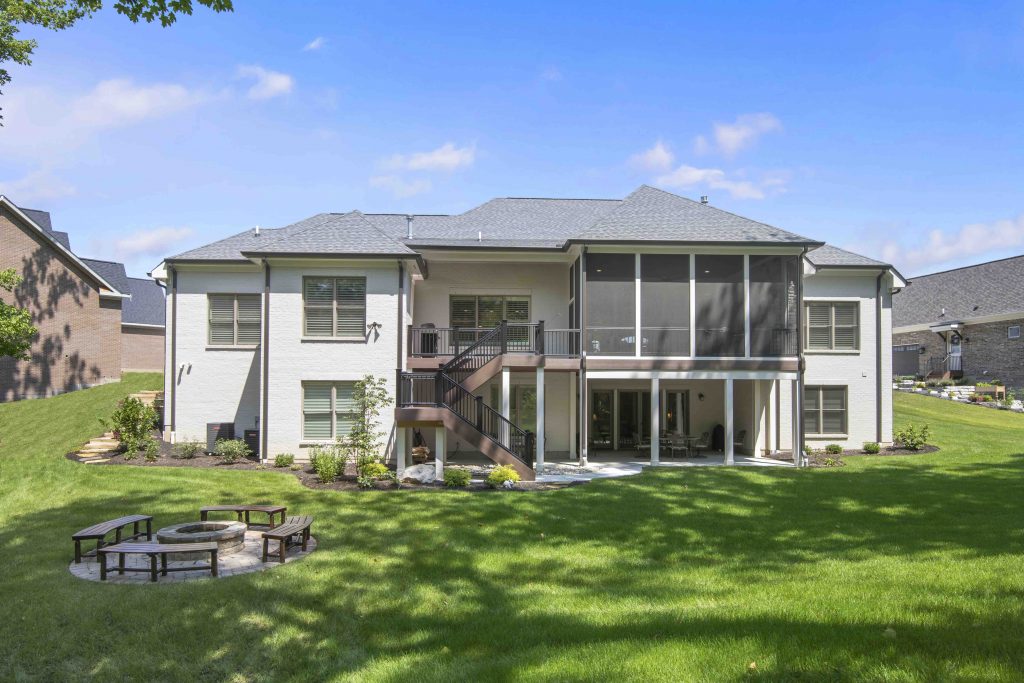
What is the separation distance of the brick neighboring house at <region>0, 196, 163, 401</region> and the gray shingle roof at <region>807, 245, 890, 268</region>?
29.6 metres

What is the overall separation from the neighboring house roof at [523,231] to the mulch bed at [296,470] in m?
5.75

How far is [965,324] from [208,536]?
41.5m

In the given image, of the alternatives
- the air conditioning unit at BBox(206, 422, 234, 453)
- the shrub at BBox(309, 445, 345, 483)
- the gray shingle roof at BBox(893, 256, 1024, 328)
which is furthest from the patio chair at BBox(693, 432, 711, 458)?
the gray shingle roof at BBox(893, 256, 1024, 328)

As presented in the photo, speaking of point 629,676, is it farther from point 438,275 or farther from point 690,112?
point 438,275

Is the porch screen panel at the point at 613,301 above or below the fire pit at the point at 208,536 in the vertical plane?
above

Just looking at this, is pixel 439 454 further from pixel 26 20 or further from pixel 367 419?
pixel 26 20

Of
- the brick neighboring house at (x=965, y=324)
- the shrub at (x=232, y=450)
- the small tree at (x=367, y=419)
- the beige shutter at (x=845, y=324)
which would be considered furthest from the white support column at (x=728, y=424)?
the brick neighboring house at (x=965, y=324)

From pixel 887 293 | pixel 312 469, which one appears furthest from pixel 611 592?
pixel 887 293

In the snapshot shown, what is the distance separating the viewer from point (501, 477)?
1384 centimetres

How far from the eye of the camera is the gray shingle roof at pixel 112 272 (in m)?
29.8

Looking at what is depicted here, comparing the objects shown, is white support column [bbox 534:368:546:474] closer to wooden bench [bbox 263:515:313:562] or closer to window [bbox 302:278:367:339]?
window [bbox 302:278:367:339]

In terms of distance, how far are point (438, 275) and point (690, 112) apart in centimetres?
918

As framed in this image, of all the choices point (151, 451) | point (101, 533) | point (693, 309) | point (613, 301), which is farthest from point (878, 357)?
point (151, 451)

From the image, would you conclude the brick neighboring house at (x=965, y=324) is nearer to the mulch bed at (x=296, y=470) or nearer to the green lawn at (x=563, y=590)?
the green lawn at (x=563, y=590)
